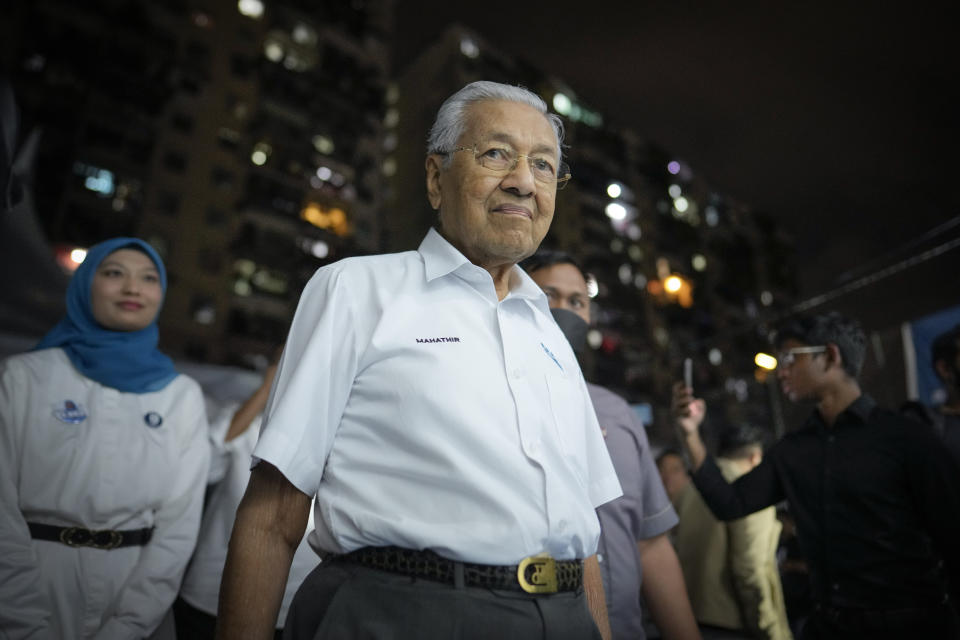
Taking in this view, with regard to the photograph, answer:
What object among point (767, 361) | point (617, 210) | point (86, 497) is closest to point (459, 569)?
point (86, 497)

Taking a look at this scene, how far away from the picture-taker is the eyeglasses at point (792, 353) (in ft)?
11.5

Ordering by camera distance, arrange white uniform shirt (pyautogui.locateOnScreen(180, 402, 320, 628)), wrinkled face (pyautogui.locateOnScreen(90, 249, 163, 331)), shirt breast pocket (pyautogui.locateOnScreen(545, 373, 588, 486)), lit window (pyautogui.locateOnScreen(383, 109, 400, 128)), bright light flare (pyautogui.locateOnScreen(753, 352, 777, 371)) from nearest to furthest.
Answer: shirt breast pocket (pyautogui.locateOnScreen(545, 373, 588, 486)) → white uniform shirt (pyautogui.locateOnScreen(180, 402, 320, 628)) → wrinkled face (pyautogui.locateOnScreen(90, 249, 163, 331)) → bright light flare (pyautogui.locateOnScreen(753, 352, 777, 371)) → lit window (pyautogui.locateOnScreen(383, 109, 400, 128))

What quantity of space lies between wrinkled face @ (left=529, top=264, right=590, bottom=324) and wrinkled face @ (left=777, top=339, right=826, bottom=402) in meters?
1.38

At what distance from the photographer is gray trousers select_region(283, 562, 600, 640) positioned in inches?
47.3

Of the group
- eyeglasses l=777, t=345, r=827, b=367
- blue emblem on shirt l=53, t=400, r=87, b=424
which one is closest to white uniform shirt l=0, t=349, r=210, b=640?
blue emblem on shirt l=53, t=400, r=87, b=424

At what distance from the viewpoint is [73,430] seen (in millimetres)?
2598

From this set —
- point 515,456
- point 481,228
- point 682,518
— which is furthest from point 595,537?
point 682,518

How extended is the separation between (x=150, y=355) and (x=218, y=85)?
37.9 meters

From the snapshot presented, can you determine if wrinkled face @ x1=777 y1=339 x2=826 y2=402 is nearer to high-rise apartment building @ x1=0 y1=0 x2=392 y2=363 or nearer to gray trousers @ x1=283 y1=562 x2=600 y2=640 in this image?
gray trousers @ x1=283 y1=562 x2=600 y2=640

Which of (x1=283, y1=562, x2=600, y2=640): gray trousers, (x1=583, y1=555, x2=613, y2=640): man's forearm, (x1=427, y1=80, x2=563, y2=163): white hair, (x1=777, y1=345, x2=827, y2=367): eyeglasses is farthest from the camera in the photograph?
(x1=777, y1=345, x2=827, y2=367): eyeglasses

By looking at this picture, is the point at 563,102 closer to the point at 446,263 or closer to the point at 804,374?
the point at 804,374

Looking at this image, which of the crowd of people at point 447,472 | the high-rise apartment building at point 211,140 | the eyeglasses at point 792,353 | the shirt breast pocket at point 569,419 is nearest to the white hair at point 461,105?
the crowd of people at point 447,472

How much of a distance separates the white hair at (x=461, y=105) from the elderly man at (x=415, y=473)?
0.40 meters

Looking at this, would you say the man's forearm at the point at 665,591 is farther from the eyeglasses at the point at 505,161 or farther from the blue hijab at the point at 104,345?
the blue hijab at the point at 104,345
